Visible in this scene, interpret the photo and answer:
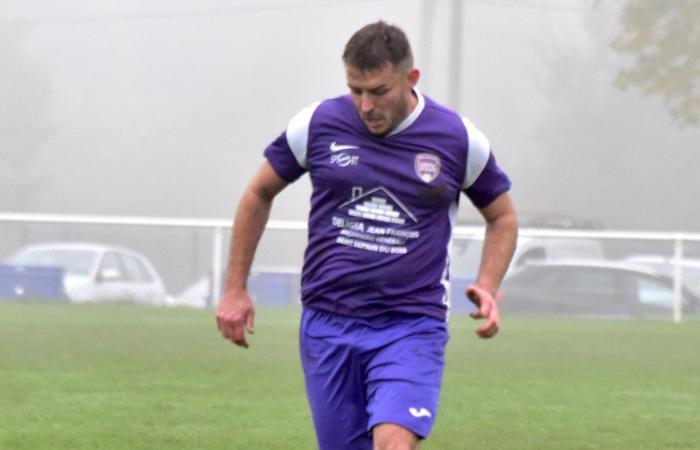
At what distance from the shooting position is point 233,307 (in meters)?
6.13

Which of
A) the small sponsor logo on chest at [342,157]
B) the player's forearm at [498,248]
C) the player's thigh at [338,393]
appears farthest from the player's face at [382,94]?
the player's thigh at [338,393]

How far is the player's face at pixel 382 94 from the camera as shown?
19.0 ft

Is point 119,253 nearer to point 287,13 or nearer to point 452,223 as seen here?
point 452,223

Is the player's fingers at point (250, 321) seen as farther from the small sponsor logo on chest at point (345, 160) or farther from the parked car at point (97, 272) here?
the parked car at point (97, 272)

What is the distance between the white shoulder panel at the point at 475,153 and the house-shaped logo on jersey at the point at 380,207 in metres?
0.29

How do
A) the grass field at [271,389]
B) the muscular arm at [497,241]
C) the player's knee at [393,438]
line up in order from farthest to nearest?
the grass field at [271,389]
the muscular arm at [497,241]
the player's knee at [393,438]

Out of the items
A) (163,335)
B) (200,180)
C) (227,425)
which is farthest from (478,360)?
(200,180)

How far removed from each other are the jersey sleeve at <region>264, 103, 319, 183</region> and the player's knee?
1017 millimetres

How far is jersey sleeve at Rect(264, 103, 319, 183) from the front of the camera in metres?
6.10

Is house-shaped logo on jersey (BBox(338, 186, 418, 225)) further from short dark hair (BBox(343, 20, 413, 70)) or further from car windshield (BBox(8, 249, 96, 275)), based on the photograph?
car windshield (BBox(8, 249, 96, 275))

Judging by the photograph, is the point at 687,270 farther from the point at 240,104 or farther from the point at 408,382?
the point at 240,104

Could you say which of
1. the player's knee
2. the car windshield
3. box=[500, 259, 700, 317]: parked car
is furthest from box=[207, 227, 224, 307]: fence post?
the player's knee

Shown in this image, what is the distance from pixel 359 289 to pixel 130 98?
129 feet

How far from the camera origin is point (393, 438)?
5645mm
